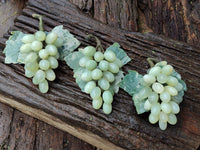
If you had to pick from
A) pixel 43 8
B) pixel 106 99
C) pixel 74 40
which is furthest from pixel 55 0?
pixel 106 99

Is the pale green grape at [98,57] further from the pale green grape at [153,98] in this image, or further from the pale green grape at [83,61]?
the pale green grape at [153,98]

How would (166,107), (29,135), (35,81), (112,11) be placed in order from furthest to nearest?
(112,11) < (29,135) < (35,81) < (166,107)

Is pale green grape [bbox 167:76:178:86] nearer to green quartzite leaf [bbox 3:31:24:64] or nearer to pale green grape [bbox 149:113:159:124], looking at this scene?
pale green grape [bbox 149:113:159:124]

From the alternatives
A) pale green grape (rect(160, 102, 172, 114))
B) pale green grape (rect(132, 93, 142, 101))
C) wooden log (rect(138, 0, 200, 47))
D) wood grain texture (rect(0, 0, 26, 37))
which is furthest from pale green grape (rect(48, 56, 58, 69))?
wooden log (rect(138, 0, 200, 47))

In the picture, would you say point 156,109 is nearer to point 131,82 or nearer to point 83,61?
point 131,82

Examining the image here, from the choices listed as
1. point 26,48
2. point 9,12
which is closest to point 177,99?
point 26,48

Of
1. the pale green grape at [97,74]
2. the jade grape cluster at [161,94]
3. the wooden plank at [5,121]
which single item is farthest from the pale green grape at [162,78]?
the wooden plank at [5,121]
